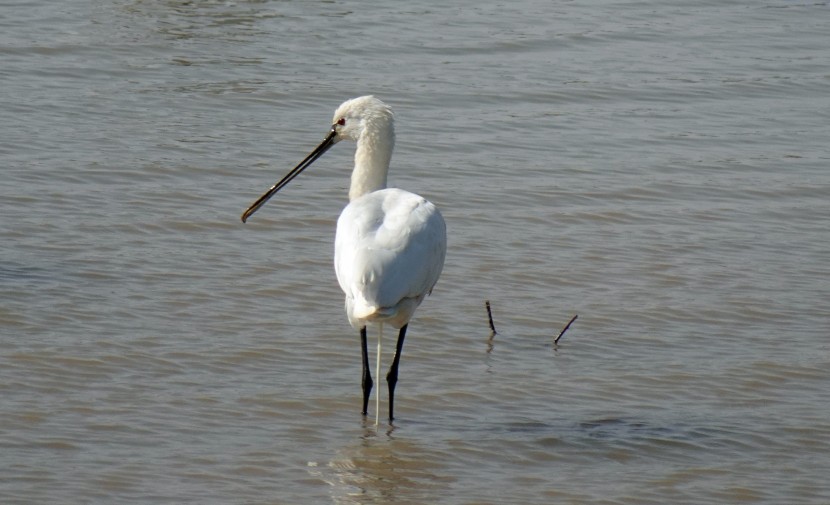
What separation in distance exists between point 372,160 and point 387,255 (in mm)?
1053

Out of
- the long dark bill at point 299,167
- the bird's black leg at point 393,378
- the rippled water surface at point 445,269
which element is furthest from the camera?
the long dark bill at point 299,167

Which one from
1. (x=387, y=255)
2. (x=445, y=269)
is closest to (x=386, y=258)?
(x=387, y=255)

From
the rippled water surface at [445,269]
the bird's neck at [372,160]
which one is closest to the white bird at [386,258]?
the bird's neck at [372,160]

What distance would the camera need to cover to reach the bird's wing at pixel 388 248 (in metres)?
5.82

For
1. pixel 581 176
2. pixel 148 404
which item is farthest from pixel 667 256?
pixel 148 404

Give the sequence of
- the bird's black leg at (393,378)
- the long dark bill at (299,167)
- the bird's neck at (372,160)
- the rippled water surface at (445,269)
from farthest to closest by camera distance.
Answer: the long dark bill at (299,167), the bird's neck at (372,160), the bird's black leg at (393,378), the rippled water surface at (445,269)

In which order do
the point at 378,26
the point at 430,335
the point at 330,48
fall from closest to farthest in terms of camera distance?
1. the point at 430,335
2. the point at 330,48
3. the point at 378,26

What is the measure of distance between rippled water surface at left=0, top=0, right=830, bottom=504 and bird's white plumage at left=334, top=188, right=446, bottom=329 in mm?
572

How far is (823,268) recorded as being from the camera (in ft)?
28.6

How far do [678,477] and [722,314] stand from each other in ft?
7.47

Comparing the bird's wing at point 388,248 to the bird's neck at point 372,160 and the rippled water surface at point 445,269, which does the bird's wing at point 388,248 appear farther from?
the rippled water surface at point 445,269

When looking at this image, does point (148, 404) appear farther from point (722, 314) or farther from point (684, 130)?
point (684, 130)

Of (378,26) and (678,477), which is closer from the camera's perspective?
(678,477)

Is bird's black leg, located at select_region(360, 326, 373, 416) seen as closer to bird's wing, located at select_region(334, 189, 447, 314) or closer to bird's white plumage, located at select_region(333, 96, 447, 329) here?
bird's white plumage, located at select_region(333, 96, 447, 329)
